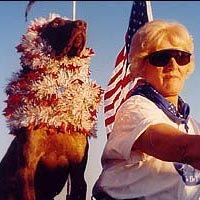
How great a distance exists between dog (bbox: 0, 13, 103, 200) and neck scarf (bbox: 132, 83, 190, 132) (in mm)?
196

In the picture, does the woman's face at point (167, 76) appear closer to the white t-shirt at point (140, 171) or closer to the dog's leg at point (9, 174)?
the white t-shirt at point (140, 171)

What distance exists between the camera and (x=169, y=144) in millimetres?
1782

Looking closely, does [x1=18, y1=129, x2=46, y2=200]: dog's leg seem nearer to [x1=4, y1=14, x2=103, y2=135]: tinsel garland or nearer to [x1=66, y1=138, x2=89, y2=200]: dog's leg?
[x1=4, y1=14, x2=103, y2=135]: tinsel garland

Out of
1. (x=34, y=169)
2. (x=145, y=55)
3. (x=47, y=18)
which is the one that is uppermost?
(x=47, y=18)

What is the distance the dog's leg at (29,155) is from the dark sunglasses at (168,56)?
503 millimetres

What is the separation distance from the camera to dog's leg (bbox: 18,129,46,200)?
2.13 meters

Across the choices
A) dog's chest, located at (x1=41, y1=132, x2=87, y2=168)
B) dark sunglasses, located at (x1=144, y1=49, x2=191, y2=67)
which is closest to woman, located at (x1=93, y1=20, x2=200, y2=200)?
dark sunglasses, located at (x1=144, y1=49, x2=191, y2=67)

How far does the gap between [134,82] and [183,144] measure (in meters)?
0.60

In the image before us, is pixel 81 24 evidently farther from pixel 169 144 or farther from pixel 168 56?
pixel 169 144

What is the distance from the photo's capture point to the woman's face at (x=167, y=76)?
2051 millimetres

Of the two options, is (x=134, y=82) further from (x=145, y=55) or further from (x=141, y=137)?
(x=141, y=137)

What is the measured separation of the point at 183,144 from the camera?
1749 millimetres

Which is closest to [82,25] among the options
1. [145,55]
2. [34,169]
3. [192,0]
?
[145,55]

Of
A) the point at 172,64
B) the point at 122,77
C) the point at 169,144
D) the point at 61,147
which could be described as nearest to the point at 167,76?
the point at 172,64
